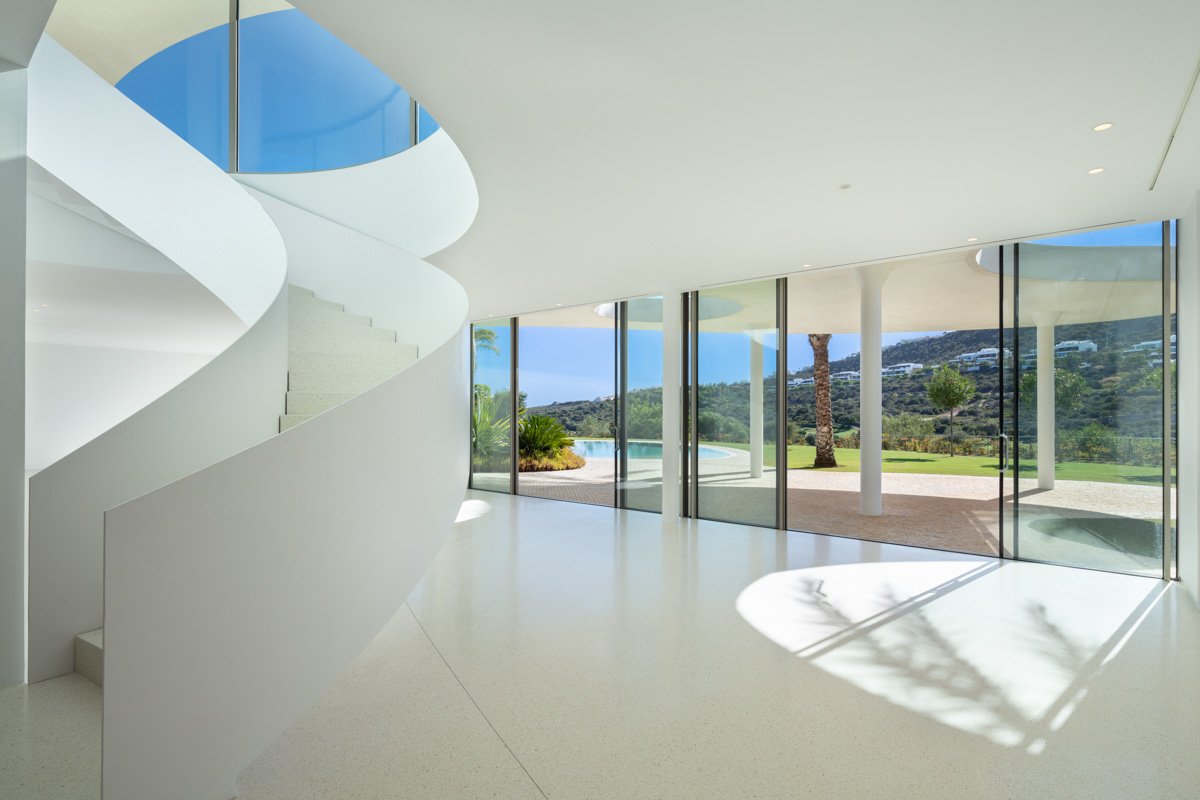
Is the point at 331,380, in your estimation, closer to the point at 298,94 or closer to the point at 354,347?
the point at 354,347

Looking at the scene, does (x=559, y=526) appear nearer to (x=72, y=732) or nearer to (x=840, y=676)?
(x=840, y=676)

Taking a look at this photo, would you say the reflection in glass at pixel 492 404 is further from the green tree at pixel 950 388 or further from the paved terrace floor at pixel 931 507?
the green tree at pixel 950 388

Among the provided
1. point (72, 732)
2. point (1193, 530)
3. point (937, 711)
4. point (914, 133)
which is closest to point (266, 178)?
point (72, 732)

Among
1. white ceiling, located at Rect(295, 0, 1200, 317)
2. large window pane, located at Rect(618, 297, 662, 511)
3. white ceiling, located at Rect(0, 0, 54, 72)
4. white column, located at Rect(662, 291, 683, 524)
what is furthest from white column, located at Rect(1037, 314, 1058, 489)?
white ceiling, located at Rect(0, 0, 54, 72)

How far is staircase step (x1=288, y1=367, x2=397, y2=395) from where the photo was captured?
163 inches

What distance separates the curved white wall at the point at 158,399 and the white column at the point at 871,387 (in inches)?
248

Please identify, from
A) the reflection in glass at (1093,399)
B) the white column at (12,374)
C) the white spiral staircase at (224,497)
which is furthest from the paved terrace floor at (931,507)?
the white column at (12,374)

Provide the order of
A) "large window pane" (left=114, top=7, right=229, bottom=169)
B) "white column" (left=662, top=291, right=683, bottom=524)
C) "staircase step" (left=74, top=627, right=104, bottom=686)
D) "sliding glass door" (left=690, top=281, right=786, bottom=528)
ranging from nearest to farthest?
"staircase step" (left=74, top=627, right=104, bottom=686) < "large window pane" (left=114, top=7, right=229, bottom=169) < "sliding glass door" (left=690, top=281, right=786, bottom=528) < "white column" (left=662, top=291, right=683, bottom=524)

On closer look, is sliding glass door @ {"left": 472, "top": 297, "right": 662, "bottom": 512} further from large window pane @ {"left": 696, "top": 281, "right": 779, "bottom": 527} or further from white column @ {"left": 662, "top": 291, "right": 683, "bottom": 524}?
large window pane @ {"left": 696, "top": 281, "right": 779, "bottom": 527}

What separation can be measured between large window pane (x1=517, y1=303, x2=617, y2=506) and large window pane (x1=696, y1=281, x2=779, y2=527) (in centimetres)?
216

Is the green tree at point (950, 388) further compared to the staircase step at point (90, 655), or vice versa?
the green tree at point (950, 388)

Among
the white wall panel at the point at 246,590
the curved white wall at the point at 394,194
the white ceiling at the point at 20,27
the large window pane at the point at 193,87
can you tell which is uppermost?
the large window pane at the point at 193,87

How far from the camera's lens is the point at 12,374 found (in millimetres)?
2730

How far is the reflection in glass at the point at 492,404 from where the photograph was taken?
9.41 m
